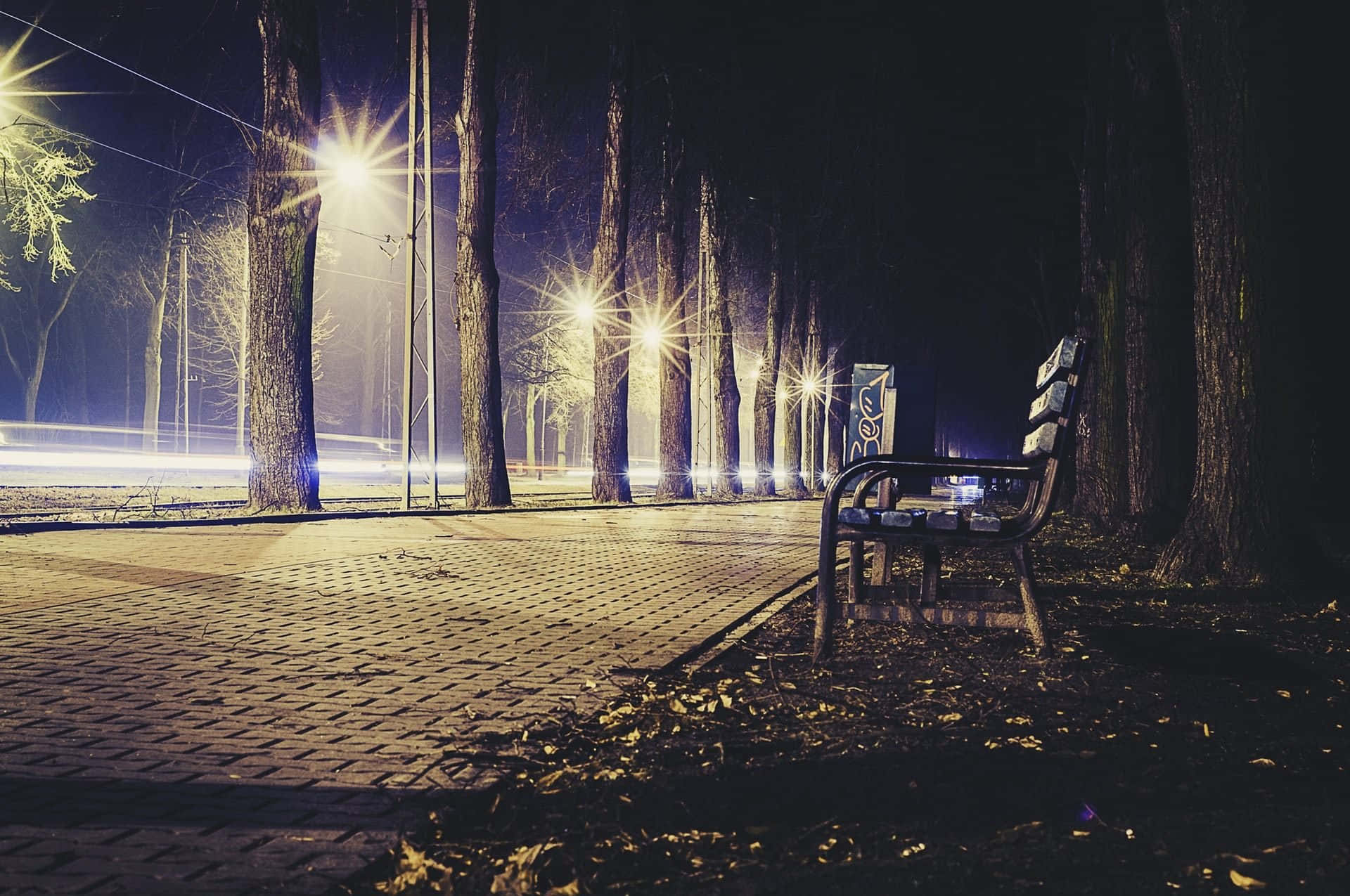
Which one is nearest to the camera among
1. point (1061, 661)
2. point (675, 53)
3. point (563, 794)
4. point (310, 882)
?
point (310, 882)

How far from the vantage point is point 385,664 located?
569 centimetres

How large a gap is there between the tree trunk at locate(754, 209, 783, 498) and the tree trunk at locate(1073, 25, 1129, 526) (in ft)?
56.3

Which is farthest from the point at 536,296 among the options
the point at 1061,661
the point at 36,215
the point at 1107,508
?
the point at 1061,661

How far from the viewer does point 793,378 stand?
39.8 metres

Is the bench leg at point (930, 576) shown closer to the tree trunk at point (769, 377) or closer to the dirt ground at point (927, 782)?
the dirt ground at point (927, 782)

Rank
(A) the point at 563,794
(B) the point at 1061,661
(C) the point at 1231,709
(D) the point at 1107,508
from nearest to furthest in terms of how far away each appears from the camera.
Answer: (A) the point at 563,794 → (C) the point at 1231,709 → (B) the point at 1061,661 → (D) the point at 1107,508

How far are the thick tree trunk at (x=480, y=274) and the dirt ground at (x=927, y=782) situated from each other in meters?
14.9

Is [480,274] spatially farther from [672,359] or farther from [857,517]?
[857,517]

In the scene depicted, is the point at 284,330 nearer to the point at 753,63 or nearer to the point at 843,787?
the point at 843,787

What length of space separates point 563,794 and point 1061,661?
303 cm

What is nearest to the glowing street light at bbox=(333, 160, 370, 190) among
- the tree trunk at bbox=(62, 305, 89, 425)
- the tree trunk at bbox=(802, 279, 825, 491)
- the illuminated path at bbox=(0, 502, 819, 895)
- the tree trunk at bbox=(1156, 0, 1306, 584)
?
the illuminated path at bbox=(0, 502, 819, 895)

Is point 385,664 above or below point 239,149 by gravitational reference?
below

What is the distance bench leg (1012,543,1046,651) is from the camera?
17.9ft

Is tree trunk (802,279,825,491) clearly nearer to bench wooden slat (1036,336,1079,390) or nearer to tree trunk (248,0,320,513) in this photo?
tree trunk (248,0,320,513)
